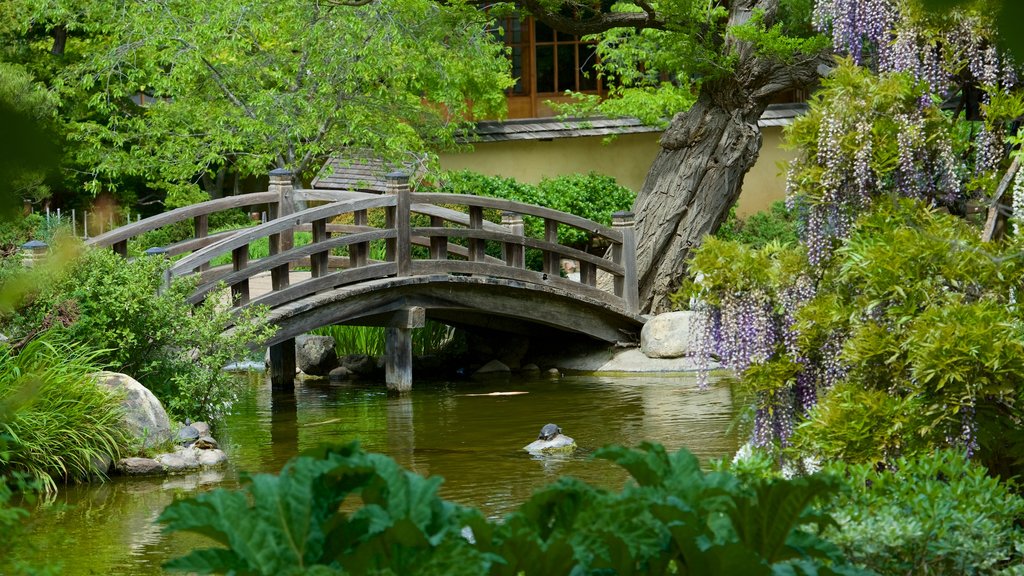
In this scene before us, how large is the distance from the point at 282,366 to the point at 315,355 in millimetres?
1007

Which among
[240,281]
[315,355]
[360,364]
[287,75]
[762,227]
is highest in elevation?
[287,75]

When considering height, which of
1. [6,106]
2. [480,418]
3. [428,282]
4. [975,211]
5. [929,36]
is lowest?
[480,418]

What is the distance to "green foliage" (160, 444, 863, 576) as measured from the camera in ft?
8.58

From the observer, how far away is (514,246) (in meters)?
13.9

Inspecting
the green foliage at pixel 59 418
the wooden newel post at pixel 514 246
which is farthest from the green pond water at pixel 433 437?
the wooden newel post at pixel 514 246

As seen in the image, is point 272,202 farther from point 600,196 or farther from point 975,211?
point 975,211

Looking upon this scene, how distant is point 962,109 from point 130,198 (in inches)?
681

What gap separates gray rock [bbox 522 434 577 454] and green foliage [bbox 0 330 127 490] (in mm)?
2976

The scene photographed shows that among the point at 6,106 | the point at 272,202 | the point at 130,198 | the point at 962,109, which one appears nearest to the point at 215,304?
the point at 272,202

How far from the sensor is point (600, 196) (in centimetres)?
1889

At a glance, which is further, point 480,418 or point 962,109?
point 480,418

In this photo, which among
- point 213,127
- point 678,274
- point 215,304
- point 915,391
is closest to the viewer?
point 915,391

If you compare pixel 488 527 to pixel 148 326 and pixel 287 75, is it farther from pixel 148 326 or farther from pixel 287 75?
pixel 287 75


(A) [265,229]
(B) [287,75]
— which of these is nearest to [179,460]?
(A) [265,229]
